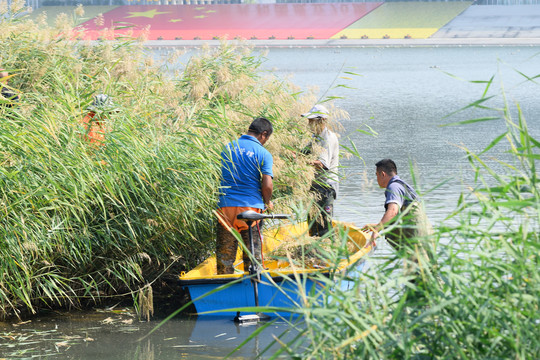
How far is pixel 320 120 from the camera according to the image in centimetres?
766

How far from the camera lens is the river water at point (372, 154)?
17.9 ft

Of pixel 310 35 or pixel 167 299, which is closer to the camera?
pixel 167 299

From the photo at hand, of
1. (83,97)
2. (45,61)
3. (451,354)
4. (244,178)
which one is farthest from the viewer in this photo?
(45,61)

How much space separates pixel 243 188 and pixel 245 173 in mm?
132

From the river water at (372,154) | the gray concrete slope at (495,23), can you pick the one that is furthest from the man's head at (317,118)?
the gray concrete slope at (495,23)

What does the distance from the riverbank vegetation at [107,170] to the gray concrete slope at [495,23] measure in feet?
217

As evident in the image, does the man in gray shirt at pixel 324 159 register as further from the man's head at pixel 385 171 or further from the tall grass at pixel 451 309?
the tall grass at pixel 451 309

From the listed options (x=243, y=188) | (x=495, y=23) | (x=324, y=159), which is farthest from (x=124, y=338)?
(x=495, y=23)

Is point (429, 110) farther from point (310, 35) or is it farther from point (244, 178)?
point (310, 35)

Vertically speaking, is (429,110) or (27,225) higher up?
(27,225)

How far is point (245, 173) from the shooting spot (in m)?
6.06

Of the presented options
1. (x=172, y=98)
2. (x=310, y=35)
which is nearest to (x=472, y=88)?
(x=172, y=98)

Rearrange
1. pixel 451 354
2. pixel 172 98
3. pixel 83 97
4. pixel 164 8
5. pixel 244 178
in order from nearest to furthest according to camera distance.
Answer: pixel 451 354
pixel 244 178
pixel 83 97
pixel 172 98
pixel 164 8

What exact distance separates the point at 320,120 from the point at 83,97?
244cm
